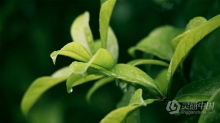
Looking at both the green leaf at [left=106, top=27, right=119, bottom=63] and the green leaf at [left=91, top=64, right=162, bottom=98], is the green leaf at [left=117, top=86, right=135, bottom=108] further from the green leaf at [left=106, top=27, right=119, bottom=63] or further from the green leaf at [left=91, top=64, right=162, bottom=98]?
the green leaf at [left=91, top=64, right=162, bottom=98]

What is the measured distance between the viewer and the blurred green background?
135cm

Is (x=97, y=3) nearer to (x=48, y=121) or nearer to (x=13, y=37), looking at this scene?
(x=13, y=37)

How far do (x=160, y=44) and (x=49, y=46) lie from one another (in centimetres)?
65

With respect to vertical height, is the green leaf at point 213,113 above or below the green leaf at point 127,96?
above

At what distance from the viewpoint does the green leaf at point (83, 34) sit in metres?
0.82

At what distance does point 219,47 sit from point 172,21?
0.34 m

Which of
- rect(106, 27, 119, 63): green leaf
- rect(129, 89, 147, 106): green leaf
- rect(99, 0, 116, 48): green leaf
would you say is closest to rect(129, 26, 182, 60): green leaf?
rect(106, 27, 119, 63): green leaf

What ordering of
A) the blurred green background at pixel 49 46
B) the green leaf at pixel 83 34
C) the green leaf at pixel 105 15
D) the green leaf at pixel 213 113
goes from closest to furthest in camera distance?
the green leaf at pixel 213 113, the green leaf at pixel 105 15, the green leaf at pixel 83 34, the blurred green background at pixel 49 46

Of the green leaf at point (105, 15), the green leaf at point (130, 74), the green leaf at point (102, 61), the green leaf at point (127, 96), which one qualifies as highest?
the green leaf at point (105, 15)

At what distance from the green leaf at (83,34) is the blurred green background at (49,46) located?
45 centimetres

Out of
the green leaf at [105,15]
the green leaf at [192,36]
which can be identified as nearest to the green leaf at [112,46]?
the green leaf at [105,15]

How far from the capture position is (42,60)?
1.46 meters

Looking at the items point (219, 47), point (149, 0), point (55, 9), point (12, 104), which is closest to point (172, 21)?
point (149, 0)

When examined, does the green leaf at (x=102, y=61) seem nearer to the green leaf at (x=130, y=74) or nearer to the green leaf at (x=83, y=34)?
the green leaf at (x=130, y=74)
